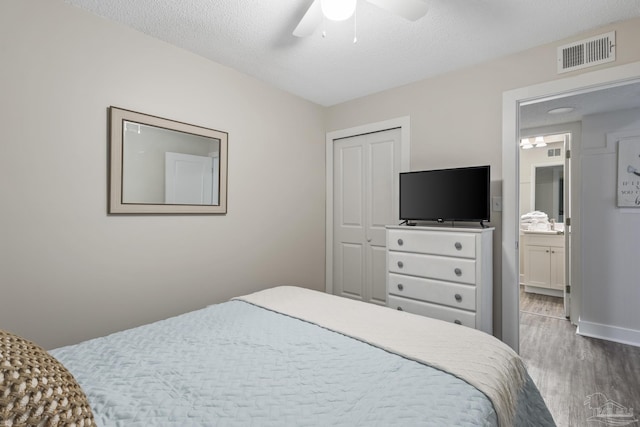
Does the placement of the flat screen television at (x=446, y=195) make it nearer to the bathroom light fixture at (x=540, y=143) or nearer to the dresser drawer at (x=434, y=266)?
the dresser drawer at (x=434, y=266)

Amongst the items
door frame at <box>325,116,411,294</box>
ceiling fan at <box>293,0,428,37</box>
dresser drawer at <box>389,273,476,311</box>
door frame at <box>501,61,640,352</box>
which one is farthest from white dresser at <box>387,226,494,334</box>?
ceiling fan at <box>293,0,428,37</box>

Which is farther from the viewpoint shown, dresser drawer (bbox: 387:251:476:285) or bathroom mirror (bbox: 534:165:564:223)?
bathroom mirror (bbox: 534:165:564:223)

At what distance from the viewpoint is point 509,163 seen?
2.57 meters

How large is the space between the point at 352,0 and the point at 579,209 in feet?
11.4

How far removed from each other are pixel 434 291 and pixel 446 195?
808 millimetres

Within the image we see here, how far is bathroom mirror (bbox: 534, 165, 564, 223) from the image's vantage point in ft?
17.1

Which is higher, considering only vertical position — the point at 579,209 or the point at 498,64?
the point at 498,64

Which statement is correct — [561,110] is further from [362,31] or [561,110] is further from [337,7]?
[337,7]

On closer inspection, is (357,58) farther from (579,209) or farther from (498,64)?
(579,209)

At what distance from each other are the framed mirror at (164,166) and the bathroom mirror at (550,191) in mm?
5211

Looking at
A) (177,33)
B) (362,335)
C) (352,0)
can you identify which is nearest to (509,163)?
(352,0)

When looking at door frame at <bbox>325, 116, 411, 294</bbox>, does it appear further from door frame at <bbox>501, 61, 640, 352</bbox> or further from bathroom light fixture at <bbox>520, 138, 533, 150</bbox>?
bathroom light fixture at <bbox>520, 138, 533, 150</bbox>

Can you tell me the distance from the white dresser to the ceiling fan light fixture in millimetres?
1669

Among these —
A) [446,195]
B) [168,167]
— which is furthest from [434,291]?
[168,167]
